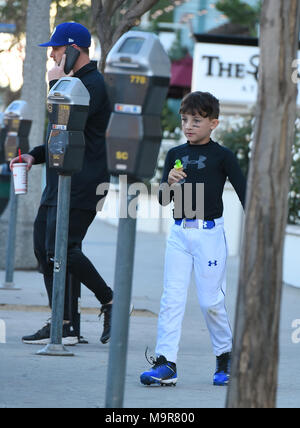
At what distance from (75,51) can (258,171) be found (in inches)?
118

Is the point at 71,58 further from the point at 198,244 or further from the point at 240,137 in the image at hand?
the point at 240,137

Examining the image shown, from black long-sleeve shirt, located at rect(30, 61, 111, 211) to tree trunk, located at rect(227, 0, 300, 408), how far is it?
2.76 meters

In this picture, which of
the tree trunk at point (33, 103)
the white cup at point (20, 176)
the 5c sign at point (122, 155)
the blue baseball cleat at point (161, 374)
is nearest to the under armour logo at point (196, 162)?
the blue baseball cleat at point (161, 374)

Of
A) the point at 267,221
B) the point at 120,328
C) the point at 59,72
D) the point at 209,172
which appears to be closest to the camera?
the point at 267,221

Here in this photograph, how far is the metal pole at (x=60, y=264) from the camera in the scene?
6531mm

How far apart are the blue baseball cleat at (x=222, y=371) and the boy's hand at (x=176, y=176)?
3.35ft

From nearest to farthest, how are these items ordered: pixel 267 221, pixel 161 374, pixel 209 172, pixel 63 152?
pixel 267 221, pixel 161 374, pixel 209 172, pixel 63 152

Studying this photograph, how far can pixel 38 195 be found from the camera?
37.8ft

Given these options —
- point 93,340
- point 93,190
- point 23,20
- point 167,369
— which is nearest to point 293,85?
point 167,369

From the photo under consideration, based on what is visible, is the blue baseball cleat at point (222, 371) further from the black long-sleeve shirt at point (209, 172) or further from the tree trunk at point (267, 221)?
the tree trunk at point (267, 221)

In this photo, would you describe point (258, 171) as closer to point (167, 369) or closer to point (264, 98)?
point (264, 98)

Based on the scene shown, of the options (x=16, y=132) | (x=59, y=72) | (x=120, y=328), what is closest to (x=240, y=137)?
(x=16, y=132)

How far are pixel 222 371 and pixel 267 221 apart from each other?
77.3 inches

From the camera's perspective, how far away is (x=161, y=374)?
5.84 metres
